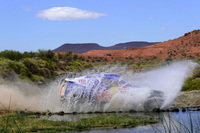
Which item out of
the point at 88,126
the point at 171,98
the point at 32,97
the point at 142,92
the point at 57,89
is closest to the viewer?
the point at 88,126

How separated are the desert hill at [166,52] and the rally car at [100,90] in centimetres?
6593

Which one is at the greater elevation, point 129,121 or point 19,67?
point 19,67

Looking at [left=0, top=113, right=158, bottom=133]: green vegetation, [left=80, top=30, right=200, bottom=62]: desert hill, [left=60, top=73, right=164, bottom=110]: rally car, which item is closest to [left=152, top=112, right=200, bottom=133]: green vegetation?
[left=0, top=113, right=158, bottom=133]: green vegetation

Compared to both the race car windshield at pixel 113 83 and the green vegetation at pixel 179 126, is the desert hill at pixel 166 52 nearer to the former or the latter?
the race car windshield at pixel 113 83

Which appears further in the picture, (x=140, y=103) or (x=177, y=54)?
(x=177, y=54)

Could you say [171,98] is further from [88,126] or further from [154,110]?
[88,126]

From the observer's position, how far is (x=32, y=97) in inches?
1016

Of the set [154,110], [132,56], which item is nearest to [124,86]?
[154,110]

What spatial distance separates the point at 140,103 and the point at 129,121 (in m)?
5.49

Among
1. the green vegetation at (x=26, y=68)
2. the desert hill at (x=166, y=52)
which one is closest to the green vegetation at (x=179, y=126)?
the green vegetation at (x=26, y=68)

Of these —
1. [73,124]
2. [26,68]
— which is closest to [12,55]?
[26,68]

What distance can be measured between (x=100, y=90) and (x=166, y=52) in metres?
78.0

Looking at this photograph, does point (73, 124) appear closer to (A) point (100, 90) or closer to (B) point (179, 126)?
(B) point (179, 126)

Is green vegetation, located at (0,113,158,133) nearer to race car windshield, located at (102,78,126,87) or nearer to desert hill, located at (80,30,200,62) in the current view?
race car windshield, located at (102,78,126,87)
